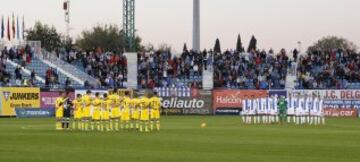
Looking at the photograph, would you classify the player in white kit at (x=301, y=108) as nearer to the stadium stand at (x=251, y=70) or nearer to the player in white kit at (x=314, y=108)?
the player in white kit at (x=314, y=108)

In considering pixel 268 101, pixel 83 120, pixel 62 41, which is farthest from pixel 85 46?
pixel 83 120

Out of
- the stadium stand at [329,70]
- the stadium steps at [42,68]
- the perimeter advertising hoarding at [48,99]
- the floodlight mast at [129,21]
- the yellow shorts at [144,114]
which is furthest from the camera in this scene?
the floodlight mast at [129,21]

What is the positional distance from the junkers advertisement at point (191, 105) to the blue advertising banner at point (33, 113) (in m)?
9.02

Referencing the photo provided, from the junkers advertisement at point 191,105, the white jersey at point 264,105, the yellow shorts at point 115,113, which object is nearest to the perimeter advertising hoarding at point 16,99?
the junkers advertisement at point 191,105

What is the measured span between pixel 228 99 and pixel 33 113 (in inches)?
593

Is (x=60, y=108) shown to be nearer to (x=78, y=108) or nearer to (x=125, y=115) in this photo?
(x=78, y=108)

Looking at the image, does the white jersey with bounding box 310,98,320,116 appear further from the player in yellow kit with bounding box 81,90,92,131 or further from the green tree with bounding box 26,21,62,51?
the green tree with bounding box 26,21,62,51

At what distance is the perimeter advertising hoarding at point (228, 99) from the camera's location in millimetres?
65000

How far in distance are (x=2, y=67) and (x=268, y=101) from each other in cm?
2513

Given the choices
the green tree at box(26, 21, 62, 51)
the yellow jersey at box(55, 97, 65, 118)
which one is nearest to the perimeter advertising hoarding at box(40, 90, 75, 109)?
the yellow jersey at box(55, 97, 65, 118)

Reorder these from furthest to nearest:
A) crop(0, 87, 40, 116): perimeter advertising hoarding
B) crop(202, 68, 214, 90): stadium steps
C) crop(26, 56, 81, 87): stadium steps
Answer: crop(26, 56, 81, 87): stadium steps → crop(202, 68, 214, 90): stadium steps → crop(0, 87, 40, 116): perimeter advertising hoarding

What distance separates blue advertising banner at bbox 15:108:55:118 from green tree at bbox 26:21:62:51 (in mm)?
65798

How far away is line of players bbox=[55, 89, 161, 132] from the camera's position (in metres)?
37.3

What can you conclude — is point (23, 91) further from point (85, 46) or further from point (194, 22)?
point (85, 46)
